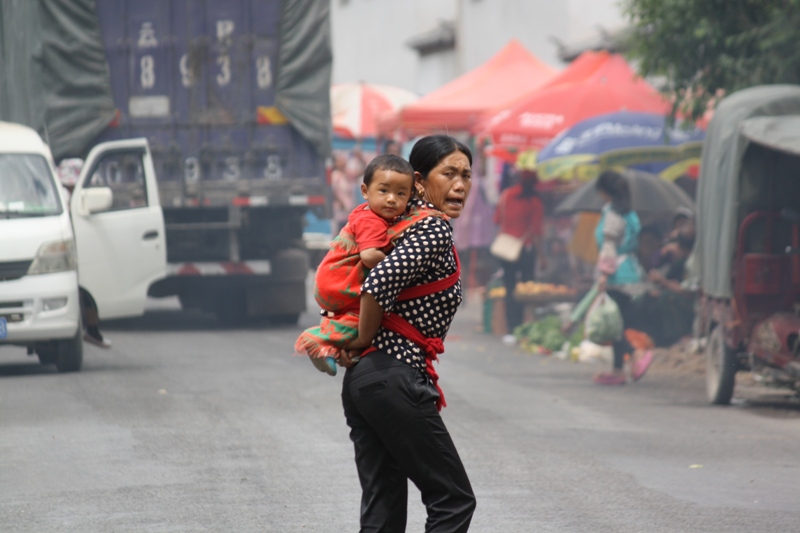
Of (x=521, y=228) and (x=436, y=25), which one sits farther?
(x=436, y=25)

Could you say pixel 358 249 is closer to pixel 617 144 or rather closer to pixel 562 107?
pixel 617 144

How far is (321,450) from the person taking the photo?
8.02 meters

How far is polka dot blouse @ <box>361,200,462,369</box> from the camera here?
3965mm

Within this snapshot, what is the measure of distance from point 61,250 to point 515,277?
23.6 ft

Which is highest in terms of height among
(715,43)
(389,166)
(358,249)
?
(715,43)

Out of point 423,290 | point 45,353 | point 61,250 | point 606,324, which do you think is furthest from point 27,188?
point 423,290

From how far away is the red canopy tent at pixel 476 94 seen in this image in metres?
20.0

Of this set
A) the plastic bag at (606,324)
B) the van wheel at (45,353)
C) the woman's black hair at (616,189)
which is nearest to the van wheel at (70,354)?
the van wheel at (45,353)

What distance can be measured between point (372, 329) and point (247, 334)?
11.8 metres

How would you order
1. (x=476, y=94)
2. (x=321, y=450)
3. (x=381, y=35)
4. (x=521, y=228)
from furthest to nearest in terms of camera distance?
(x=381, y=35) → (x=476, y=94) → (x=521, y=228) → (x=321, y=450)

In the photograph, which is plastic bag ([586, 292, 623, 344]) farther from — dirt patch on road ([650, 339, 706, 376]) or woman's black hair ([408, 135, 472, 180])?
woman's black hair ([408, 135, 472, 180])

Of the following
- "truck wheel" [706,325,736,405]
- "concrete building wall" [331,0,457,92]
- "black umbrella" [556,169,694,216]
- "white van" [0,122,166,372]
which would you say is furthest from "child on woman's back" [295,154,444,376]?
"concrete building wall" [331,0,457,92]

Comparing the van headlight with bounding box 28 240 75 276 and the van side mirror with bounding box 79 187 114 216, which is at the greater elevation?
the van side mirror with bounding box 79 187 114 216

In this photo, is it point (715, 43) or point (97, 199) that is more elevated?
point (715, 43)
